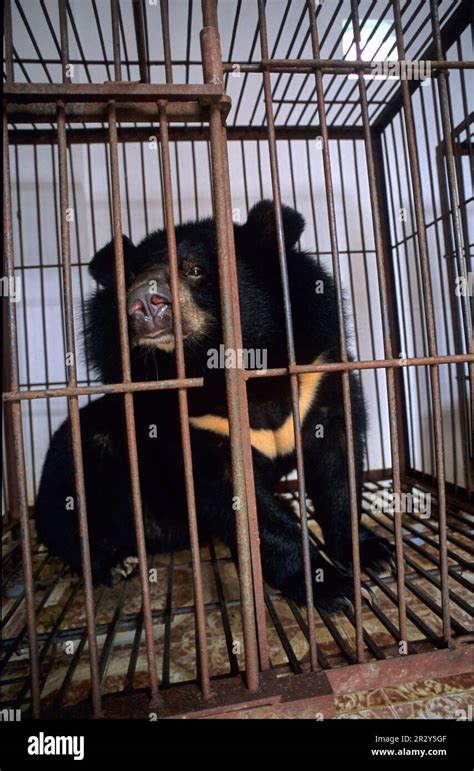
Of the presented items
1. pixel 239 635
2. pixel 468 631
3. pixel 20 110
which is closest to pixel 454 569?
pixel 468 631

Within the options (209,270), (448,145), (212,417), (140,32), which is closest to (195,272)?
(209,270)

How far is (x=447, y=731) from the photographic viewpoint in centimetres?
112

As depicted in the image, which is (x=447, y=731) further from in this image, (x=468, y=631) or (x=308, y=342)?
(x=308, y=342)

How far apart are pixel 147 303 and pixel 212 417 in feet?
1.75

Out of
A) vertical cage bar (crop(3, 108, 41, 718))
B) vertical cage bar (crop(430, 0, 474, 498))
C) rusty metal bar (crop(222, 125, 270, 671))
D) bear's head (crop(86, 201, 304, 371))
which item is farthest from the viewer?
bear's head (crop(86, 201, 304, 371))

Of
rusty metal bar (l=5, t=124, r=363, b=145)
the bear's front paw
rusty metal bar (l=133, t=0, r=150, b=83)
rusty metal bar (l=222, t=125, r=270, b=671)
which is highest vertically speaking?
rusty metal bar (l=5, t=124, r=363, b=145)

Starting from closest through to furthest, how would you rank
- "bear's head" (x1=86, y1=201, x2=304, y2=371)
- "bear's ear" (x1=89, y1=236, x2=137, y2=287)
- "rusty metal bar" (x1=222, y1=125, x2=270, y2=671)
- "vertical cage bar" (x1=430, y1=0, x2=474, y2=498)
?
"rusty metal bar" (x1=222, y1=125, x2=270, y2=671) < "vertical cage bar" (x1=430, y1=0, x2=474, y2=498) < "bear's head" (x1=86, y1=201, x2=304, y2=371) < "bear's ear" (x1=89, y1=236, x2=137, y2=287)

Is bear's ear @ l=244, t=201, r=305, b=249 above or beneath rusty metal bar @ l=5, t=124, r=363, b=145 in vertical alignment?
beneath

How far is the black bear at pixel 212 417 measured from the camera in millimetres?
1561

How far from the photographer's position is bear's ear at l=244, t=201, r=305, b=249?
5.57 feet

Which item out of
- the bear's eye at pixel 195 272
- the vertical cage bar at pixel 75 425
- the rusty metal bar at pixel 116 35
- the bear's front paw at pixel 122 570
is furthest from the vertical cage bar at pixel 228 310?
the bear's front paw at pixel 122 570

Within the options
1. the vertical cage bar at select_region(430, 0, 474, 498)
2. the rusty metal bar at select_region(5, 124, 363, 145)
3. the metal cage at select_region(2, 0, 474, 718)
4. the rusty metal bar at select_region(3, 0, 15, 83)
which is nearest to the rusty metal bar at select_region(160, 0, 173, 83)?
the metal cage at select_region(2, 0, 474, 718)

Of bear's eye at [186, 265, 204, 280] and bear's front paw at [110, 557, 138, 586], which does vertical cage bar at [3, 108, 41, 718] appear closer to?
bear's eye at [186, 265, 204, 280]

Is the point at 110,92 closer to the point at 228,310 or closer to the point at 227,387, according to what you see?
the point at 228,310
